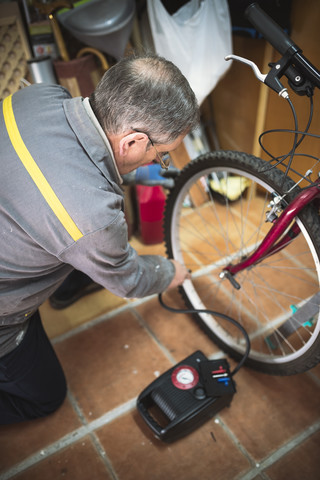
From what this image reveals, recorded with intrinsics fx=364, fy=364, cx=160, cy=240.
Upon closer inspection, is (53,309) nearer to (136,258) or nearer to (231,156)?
(136,258)

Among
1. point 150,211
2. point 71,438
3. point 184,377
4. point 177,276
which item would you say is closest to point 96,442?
point 71,438

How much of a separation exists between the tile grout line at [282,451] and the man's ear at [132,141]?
99 cm

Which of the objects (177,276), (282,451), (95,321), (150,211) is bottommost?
(282,451)

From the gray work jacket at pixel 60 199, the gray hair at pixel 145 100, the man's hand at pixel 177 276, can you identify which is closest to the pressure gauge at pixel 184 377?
the man's hand at pixel 177 276

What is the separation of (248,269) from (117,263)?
1.88ft

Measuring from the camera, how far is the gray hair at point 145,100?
83 cm

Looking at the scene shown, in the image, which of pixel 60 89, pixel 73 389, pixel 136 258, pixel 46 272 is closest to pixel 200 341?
pixel 73 389

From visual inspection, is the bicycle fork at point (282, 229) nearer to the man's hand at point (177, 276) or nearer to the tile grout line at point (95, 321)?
the man's hand at point (177, 276)

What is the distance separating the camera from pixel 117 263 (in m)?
0.90

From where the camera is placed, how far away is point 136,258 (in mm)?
984

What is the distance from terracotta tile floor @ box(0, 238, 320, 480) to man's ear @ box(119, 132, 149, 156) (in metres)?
0.84

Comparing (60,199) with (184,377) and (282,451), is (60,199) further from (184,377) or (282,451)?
(282,451)

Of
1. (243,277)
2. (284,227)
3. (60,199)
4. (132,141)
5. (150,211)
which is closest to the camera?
(60,199)

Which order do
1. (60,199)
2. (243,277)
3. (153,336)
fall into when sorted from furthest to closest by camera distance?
(243,277) → (153,336) → (60,199)
